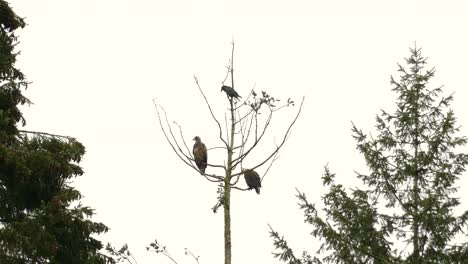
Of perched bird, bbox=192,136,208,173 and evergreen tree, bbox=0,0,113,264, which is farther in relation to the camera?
perched bird, bbox=192,136,208,173

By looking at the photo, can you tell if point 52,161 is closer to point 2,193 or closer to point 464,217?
point 2,193

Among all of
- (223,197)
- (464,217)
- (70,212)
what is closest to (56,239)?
(70,212)

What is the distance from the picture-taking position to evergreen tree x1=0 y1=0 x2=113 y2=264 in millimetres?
8688

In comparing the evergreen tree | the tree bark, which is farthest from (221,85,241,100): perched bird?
the evergreen tree

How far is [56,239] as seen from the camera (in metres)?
9.32

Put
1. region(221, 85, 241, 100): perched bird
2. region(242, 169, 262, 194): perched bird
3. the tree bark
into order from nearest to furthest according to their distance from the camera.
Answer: the tree bark, region(221, 85, 241, 100): perched bird, region(242, 169, 262, 194): perched bird

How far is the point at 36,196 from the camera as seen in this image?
963 cm

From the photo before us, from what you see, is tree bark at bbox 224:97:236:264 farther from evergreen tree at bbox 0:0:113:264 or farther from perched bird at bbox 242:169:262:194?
perched bird at bbox 242:169:262:194

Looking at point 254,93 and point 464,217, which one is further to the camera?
point 464,217

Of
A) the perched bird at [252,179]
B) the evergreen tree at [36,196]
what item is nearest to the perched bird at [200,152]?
the perched bird at [252,179]

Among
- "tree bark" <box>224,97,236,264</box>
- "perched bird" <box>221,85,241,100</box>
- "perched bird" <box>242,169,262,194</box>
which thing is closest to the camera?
"tree bark" <box>224,97,236,264</box>

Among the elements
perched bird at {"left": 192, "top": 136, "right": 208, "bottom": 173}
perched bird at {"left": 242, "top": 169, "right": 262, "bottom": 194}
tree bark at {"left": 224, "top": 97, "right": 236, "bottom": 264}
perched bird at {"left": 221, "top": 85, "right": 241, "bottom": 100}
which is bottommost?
tree bark at {"left": 224, "top": 97, "right": 236, "bottom": 264}

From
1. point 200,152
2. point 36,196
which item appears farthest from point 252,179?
point 36,196

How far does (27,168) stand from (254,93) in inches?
119
